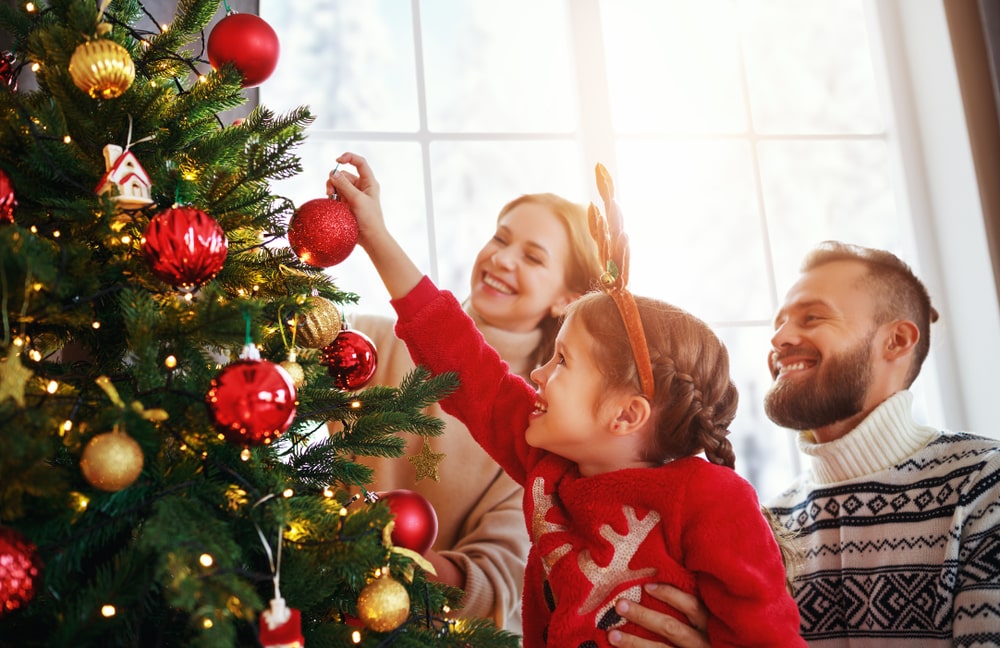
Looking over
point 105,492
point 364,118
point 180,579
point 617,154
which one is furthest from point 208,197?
point 617,154

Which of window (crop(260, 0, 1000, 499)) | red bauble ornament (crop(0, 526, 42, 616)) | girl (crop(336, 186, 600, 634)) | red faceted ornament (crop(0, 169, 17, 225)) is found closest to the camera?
red bauble ornament (crop(0, 526, 42, 616))

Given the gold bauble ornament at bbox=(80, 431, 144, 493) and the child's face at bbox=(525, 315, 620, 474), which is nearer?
the gold bauble ornament at bbox=(80, 431, 144, 493)

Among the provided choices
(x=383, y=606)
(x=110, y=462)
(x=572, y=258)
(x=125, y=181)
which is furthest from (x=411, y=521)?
(x=572, y=258)

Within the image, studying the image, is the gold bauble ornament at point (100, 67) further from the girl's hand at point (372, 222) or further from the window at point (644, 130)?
the window at point (644, 130)

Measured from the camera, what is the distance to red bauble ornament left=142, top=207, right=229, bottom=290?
84 centimetres

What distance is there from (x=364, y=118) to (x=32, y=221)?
1.38m

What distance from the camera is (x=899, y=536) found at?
155 centimetres

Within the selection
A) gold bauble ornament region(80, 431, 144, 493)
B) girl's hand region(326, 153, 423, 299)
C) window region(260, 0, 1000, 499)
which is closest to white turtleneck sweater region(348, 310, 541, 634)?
window region(260, 0, 1000, 499)

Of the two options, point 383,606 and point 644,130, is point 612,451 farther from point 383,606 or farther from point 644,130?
point 644,130

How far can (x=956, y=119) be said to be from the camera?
2375 millimetres

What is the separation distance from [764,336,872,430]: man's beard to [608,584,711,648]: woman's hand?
2.29 feet

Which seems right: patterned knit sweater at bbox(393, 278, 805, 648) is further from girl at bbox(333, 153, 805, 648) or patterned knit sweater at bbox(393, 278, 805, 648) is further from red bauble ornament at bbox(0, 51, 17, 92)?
red bauble ornament at bbox(0, 51, 17, 92)

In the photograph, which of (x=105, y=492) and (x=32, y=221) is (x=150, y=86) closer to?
(x=32, y=221)

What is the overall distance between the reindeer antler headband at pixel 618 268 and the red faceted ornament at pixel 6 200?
793 millimetres
